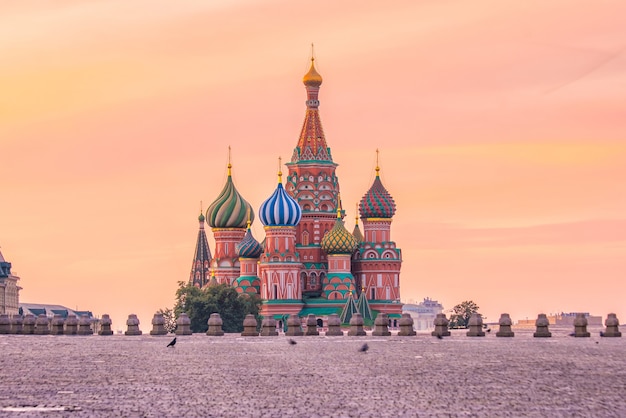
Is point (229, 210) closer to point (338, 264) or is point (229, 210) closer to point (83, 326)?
point (338, 264)

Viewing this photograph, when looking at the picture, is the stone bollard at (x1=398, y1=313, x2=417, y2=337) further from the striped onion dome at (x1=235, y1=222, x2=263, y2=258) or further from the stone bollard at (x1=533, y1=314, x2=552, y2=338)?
the striped onion dome at (x1=235, y1=222, x2=263, y2=258)

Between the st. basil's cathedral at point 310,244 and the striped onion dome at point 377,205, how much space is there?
0.26 feet

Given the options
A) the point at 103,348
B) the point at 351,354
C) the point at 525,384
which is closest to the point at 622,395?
the point at 525,384

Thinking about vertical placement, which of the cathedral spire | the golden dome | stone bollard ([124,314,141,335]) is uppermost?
the golden dome

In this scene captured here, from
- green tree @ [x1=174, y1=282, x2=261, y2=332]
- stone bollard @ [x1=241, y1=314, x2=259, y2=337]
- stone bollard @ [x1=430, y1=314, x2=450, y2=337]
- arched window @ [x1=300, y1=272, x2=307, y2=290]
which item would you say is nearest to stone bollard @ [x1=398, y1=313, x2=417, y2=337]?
stone bollard @ [x1=430, y1=314, x2=450, y2=337]

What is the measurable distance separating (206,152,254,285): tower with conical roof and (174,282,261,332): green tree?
15.1m

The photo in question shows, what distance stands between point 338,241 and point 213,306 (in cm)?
1725

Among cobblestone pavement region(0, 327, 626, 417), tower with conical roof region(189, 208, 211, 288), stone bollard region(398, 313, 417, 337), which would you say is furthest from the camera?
tower with conical roof region(189, 208, 211, 288)

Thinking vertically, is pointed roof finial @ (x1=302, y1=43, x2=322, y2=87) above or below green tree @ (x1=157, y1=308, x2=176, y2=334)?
above

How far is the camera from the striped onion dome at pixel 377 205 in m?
116

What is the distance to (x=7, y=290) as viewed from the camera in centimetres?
16150

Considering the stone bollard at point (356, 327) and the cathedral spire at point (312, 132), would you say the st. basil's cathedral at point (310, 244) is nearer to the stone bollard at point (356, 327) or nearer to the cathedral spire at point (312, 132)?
the cathedral spire at point (312, 132)

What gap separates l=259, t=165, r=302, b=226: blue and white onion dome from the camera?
4264 inches

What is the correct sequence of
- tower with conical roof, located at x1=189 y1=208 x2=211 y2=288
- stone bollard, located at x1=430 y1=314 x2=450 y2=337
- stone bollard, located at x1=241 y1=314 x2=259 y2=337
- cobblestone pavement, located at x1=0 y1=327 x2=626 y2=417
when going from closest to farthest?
1. cobblestone pavement, located at x1=0 y1=327 x2=626 y2=417
2. stone bollard, located at x1=430 y1=314 x2=450 y2=337
3. stone bollard, located at x1=241 y1=314 x2=259 y2=337
4. tower with conical roof, located at x1=189 y1=208 x2=211 y2=288
